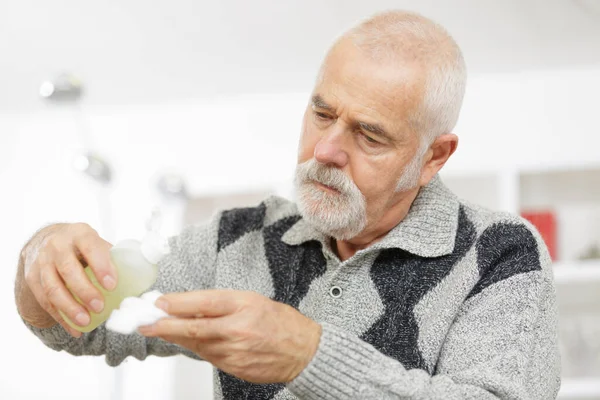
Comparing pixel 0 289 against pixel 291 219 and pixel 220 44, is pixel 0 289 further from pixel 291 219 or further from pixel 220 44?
pixel 291 219

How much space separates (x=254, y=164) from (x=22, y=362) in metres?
1.60

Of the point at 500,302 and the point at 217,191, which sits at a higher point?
the point at 500,302

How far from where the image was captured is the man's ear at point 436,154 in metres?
1.54

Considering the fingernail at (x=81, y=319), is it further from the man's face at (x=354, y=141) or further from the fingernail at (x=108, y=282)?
the man's face at (x=354, y=141)

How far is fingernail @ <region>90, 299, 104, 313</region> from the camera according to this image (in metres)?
1.12

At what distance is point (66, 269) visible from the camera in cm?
116

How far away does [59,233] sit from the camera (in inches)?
48.7

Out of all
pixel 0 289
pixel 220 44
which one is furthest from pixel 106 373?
pixel 220 44

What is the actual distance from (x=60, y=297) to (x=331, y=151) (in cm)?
50

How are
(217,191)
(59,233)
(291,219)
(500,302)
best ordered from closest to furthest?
(59,233), (500,302), (291,219), (217,191)

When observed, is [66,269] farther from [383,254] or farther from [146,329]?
[383,254]

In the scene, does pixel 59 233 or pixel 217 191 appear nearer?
pixel 59 233

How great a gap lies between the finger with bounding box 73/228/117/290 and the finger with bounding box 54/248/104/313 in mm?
16

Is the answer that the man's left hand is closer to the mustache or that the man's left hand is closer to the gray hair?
the mustache
